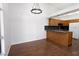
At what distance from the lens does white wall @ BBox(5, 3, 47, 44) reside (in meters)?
5.87

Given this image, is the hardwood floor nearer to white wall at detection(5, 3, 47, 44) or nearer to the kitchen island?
the kitchen island

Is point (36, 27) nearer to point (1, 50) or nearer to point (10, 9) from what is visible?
point (10, 9)

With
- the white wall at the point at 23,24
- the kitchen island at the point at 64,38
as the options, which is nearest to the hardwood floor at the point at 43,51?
the kitchen island at the point at 64,38

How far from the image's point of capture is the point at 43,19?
796 centimetres

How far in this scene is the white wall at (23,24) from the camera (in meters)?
5.87

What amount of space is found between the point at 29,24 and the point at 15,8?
1582mm

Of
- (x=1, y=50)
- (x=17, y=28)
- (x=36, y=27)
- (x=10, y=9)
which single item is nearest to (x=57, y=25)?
(x=36, y=27)

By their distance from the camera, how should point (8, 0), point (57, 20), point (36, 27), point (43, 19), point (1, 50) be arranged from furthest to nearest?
point (57, 20) → point (43, 19) → point (36, 27) → point (1, 50) → point (8, 0)

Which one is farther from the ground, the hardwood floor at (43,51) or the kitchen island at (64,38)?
the kitchen island at (64,38)

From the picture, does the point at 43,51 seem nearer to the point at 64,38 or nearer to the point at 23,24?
the point at 64,38

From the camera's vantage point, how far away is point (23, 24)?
256 inches

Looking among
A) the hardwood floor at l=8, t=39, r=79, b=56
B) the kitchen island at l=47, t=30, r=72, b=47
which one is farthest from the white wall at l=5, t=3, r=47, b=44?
the kitchen island at l=47, t=30, r=72, b=47

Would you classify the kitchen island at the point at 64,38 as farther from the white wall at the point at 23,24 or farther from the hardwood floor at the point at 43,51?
the white wall at the point at 23,24

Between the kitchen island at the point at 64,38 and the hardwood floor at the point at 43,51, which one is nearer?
the hardwood floor at the point at 43,51
